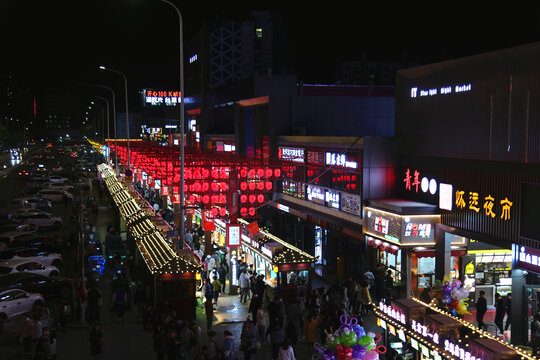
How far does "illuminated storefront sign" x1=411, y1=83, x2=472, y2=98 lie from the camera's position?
71.1ft

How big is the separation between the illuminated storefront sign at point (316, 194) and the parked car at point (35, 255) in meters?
13.2

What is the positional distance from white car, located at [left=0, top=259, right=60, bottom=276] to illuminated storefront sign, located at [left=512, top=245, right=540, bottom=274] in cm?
2026

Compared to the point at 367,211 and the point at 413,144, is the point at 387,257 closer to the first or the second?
the point at 367,211

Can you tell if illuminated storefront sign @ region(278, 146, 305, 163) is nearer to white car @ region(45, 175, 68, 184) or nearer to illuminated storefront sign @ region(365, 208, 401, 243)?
illuminated storefront sign @ region(365, 208, 401, 243)

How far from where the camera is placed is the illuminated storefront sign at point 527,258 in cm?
1759

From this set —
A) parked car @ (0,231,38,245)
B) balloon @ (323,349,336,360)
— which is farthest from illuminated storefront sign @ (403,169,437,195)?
parked car @ (0,231,38,245)

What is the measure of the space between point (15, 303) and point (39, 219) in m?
23.2

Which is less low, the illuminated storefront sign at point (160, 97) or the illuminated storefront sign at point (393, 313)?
the illuminated storefront sign at point (160, 97)

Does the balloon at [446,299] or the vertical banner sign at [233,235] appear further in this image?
the vertical banner sign at [233,235]

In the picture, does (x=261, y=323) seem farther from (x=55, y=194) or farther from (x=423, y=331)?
(x=55, y=194)

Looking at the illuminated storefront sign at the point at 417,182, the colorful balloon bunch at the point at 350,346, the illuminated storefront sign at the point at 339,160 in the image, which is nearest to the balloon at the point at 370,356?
the colorful balloon bunch at the point at 350,346

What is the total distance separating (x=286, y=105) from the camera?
123 feet

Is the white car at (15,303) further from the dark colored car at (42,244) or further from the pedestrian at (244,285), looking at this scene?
the dark colored car at (42,244)

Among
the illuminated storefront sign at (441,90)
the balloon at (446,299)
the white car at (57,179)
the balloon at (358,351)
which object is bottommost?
the white car at (57,179)
